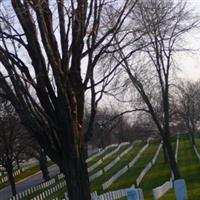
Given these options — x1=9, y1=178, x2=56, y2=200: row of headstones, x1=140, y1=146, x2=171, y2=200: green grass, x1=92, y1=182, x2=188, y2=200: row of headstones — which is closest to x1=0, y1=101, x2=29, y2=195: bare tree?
x1=9, y1=178, x2=56, y2=200: row of headstones

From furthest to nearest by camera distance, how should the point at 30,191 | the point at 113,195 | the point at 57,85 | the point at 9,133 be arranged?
the point at 9,133 → the point at 30,191 → the point at 113,195 → the point at 57,85

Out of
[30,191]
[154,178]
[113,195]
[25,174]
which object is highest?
[25,174]

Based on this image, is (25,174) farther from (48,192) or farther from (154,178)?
(154,178)

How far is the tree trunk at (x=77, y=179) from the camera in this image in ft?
35.4

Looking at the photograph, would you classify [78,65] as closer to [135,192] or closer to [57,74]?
[57,74]

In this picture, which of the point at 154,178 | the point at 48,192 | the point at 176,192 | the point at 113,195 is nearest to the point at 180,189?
the point at 176,192

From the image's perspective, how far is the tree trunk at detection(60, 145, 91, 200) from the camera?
1078cm

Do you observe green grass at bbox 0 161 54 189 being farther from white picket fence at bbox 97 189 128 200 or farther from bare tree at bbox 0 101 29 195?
white picket fence at bbox 97 189 128 200

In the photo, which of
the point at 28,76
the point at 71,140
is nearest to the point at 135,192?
the point at 71,140

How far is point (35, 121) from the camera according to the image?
10.7 m

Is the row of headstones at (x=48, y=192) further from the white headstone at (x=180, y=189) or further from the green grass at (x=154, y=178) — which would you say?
the white headstone at (x=180, y=189)

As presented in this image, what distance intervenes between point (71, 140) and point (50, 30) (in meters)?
2.22

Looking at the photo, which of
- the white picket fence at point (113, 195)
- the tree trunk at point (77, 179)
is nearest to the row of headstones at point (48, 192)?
the white picket fence at point (113, 195)

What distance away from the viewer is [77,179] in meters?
10.8
